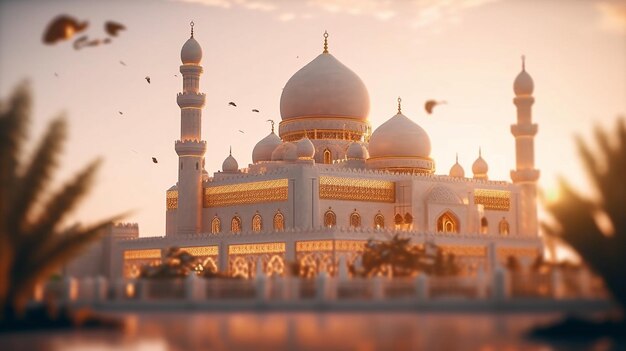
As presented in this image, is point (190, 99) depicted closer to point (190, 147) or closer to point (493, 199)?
point (190, 147)

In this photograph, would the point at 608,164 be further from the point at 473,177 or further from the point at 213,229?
the point at 473,177

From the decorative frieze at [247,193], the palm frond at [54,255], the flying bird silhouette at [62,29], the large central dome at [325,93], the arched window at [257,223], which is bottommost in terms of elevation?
the palm frond at [54,255]

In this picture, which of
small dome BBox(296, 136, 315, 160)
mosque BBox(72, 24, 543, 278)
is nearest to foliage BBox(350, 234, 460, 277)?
mosque BBox(72, 24, 543, 278)

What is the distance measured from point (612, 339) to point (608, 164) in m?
3.78

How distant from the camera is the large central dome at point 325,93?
152ft

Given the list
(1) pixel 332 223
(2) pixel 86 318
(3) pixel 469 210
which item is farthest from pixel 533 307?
(3) pixel 469 210

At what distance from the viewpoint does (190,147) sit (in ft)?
137

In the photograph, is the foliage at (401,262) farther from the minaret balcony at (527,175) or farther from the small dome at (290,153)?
the minaret balcony at (527,175)

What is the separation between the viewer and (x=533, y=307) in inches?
832

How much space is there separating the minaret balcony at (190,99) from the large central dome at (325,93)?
5847 mm

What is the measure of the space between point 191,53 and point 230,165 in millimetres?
5764

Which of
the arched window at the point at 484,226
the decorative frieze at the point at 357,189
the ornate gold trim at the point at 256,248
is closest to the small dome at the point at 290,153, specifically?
the decorative frieze at the point at 357,189

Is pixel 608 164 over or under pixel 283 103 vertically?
under

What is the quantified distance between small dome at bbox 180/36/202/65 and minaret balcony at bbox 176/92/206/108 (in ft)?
4.53
